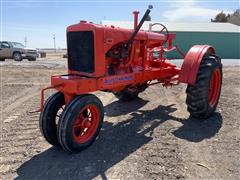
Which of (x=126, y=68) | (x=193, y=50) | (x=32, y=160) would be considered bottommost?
(x=32, y=160)

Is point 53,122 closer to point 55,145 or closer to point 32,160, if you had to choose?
point 55,145

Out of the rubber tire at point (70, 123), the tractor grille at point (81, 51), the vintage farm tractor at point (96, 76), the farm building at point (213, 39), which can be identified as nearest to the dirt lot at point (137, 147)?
the rubber tire at point (70, 123)

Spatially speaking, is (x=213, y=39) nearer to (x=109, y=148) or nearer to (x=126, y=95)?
(x=126, y=95)

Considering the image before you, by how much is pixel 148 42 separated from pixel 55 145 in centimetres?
278

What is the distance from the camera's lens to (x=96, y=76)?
13.6 ft

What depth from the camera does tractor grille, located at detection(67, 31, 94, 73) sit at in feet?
13.4

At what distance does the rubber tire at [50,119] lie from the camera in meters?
3.93

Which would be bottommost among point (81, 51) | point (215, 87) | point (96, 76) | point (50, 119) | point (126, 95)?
point (126, 95)

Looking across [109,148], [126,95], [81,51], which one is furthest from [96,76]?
[126,95]

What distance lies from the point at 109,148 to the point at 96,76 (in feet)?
3.75

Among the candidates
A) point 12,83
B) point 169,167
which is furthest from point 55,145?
point 12,83

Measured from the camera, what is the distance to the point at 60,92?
164 inches

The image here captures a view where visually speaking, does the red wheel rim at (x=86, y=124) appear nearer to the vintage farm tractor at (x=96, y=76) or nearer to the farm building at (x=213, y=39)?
the vintage farm tractor at (x=96, y=76)

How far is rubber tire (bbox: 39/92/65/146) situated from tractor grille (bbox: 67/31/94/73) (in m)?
0.56
